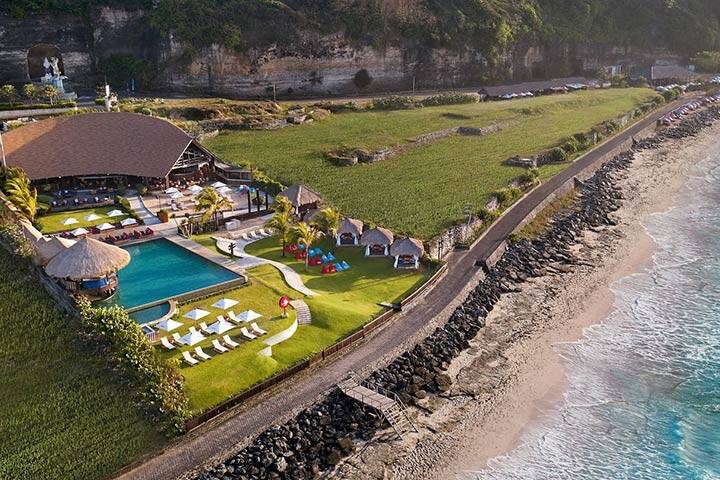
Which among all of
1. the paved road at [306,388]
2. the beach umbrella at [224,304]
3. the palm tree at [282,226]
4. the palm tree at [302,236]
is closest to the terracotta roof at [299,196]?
the palm tree at [282,226]

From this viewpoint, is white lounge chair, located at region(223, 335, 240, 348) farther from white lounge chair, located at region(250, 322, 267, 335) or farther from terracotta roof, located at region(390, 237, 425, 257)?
terracotta roof, located at region(390, 237, 425, 257)

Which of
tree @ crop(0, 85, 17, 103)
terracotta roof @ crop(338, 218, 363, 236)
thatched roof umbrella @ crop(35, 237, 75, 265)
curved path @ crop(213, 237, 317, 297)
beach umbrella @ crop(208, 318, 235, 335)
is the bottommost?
beach umbrella @ crop(208, 318, 235, 335)

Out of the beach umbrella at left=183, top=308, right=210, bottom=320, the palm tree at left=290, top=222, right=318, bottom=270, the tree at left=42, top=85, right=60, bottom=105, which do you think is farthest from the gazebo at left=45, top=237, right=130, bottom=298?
the tree at left=42, top=85, right=60, bottom=105

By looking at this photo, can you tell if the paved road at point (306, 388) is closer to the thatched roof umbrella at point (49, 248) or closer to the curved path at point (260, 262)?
the curved path at point (260, 262)

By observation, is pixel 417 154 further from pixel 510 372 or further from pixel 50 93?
pixel 50 93

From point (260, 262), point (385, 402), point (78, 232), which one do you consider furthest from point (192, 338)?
point (78, 232)

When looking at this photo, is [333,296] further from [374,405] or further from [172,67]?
[172,67]
